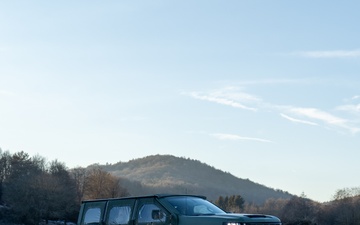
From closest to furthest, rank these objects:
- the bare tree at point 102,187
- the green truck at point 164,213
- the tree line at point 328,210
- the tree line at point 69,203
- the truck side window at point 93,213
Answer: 1. the green truck at point 164,213
2. the truck side window at point 93,213
3. the tree line at point 328,210
4. the tree line at point 69,203
5. the bare tree at point 102,187

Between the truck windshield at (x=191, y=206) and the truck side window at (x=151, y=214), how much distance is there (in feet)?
1.10

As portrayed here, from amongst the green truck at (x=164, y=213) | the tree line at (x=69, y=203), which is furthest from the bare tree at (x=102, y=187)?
the green truck at (x=164, y=213)

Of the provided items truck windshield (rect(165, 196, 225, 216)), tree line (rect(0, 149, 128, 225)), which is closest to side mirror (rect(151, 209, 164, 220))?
truck windshield (rect(165, 196, 225, 216))

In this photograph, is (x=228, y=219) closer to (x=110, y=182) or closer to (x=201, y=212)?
(x=201, y=212)

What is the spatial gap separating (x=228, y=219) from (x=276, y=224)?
4.17 ft

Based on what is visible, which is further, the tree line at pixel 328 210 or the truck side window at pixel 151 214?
the tree line at pixel 328 210

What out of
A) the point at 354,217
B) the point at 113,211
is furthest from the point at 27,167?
the point at 113,211

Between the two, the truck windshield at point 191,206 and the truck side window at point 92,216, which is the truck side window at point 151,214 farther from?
the truck side window at point 92,216

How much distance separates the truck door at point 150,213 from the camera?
46.8ft

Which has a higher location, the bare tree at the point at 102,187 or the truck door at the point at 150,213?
the bare tree at the point at 102,187

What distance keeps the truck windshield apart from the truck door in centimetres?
30

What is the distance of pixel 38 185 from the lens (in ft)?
215

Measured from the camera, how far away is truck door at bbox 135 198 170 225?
46.8 feet

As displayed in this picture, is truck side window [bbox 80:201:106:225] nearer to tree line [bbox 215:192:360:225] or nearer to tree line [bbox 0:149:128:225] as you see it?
tree line [bbox 215:192:360:225]
